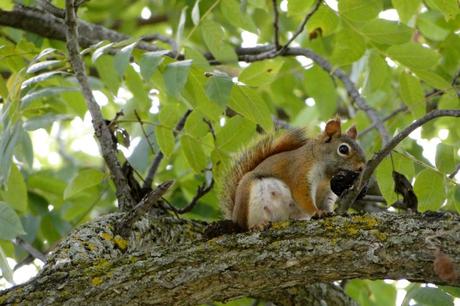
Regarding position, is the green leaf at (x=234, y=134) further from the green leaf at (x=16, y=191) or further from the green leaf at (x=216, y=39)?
the green leaf at (x=16, y=191)

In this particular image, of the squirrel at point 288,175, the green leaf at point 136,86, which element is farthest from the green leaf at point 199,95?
the squirrel at point 288,175

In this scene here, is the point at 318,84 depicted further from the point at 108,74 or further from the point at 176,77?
the point at 176,77

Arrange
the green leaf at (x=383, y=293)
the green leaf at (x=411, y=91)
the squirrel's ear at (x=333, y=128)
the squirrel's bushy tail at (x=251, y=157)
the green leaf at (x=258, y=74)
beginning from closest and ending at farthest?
1. the green leaf at (x=258, y=74)
2. the green leaf at (x=411, y=91)
3. the squirrel's bushy tail at (x=251, y=157)
4. the squirrel's ear at (x=333, y=128)
5. the green leaf at (x=383, y=293)

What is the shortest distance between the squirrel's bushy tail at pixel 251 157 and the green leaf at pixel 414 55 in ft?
2.53

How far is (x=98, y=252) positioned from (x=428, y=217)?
4.35 feet

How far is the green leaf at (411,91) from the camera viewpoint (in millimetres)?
3861

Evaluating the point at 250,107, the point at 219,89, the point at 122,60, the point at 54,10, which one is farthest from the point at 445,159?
the point at 54,10

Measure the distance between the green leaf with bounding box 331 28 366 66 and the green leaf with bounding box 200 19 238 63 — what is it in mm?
556

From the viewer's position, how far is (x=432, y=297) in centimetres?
296

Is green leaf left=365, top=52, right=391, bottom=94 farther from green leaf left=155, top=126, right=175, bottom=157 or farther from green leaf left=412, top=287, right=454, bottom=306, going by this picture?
green leaf left=412, top=287, right=454, bottom=306

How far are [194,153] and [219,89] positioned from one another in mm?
712

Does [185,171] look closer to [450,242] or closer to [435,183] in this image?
[435,183]

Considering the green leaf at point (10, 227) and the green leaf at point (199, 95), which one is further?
the green leaf at point (199, 95)

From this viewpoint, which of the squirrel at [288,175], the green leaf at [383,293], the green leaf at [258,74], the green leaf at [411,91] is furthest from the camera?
the green leaf at [383,293]
